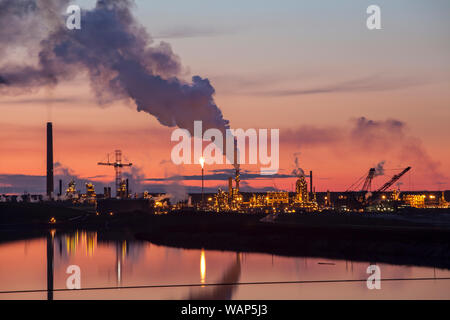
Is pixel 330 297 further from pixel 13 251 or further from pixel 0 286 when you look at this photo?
pixel 13 251

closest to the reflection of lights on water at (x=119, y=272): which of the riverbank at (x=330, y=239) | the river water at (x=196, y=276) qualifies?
the river water at (x=196, y=276)

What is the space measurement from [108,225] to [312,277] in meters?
123

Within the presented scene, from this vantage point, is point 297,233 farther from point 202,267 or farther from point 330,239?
point 202,267

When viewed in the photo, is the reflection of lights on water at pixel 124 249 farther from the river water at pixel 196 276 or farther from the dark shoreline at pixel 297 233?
the dark shoreline at pixel 297 233

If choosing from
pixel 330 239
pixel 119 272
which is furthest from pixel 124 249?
pixel 330 239

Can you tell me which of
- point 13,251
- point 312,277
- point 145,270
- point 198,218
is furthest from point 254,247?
point 198,218

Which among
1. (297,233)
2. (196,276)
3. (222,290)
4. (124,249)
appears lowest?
(124,249)

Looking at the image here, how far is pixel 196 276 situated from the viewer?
77625mm

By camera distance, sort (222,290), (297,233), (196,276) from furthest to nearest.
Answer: (297,233) → (196,276) → (222,290)

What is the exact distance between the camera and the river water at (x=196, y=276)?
59.9 m

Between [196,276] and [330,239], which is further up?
[330,239]

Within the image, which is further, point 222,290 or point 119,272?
point 119,272

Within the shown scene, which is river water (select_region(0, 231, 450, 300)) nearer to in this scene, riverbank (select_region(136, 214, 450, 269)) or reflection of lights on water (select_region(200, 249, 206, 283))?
reflection of lights on water (select_region(200, 249, 206, 283))

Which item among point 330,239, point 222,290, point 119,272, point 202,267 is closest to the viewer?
point 222,290
